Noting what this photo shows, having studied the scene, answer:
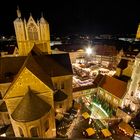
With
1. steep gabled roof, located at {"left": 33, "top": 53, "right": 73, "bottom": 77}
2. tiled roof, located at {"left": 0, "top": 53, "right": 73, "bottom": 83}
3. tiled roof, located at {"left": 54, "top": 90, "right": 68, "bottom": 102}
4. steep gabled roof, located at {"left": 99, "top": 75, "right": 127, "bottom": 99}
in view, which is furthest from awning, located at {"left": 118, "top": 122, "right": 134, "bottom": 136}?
tiled roof, located at {"left": 0, "top": 53, "right": 73, "bottom": 83}

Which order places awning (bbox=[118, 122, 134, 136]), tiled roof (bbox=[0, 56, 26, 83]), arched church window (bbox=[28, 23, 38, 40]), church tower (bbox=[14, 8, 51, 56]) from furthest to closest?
1. arched church window (bbox=[28, 23, 38, 40])
2. church tower (bbox=[14, 8, 51, 56])
3. tiled roof (bbox=[0, 56, 26, 83])
4. awning (bbox=[118, 122, 134, 136])

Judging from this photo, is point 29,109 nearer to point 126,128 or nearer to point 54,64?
point 54,64

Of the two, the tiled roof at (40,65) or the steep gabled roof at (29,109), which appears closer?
the steep gabled roof at (29,109)

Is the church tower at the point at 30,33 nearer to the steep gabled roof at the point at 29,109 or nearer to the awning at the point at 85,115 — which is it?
the steep gabled roof at the point at 29,109

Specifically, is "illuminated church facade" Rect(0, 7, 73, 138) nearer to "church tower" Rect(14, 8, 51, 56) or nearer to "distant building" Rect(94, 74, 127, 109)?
"distant building" Rect(94, 74, 127, 109)

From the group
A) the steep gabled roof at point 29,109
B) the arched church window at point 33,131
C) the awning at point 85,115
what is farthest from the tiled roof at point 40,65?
the arched church window at point 33,131

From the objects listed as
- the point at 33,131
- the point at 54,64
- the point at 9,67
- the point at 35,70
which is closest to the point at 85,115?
the point at 33,131
